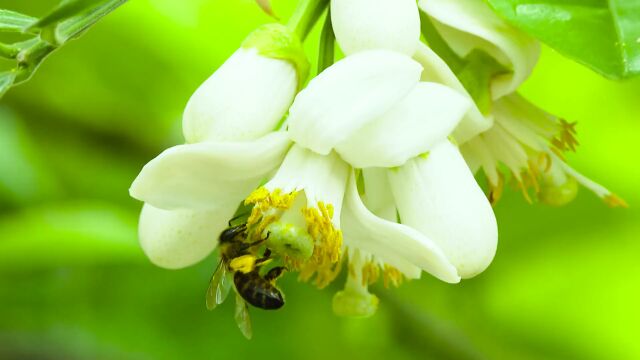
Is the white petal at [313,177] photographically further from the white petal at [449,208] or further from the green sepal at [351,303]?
the green sepal at [351,303]

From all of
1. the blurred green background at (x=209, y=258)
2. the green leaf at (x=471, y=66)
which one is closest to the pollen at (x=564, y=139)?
the green leaf at (x=471, y=66)

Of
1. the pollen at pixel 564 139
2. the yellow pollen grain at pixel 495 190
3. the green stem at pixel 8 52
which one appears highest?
the green stem at pixel 8 52

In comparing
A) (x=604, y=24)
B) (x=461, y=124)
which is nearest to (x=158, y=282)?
(x=461, y=124)

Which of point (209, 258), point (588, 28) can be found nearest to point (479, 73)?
point (588, 28)

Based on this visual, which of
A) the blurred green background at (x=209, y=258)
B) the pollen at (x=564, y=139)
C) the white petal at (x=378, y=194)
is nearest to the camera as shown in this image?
A: the white petal at (x=378, y=194)

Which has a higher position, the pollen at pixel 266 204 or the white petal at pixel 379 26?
the white petal at pixel 379 26

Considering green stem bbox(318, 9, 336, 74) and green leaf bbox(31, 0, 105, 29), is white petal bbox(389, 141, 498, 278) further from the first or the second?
green leaf bbox(31, 0, 105, 29)

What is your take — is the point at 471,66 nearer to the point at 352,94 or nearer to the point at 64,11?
the point at 352,94
